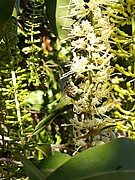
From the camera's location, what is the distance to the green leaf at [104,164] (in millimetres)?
782

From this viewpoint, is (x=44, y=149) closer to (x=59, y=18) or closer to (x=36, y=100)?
(x=59, y=18)

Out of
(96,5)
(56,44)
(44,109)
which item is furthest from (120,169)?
(56,44)

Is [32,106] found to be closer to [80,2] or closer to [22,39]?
[22,39]

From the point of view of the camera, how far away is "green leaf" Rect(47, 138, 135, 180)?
Answer: 0.78 m

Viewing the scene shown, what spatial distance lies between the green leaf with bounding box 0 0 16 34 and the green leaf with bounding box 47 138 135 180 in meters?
0.33

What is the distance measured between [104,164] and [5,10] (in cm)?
37

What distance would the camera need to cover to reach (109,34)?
0.95m

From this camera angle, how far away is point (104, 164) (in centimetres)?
80

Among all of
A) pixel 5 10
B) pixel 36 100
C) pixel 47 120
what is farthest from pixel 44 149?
pixel 36 100

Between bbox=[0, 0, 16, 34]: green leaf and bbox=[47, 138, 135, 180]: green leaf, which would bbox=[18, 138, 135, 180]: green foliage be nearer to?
bbox=[47, 138, 135, 180]: green leaf

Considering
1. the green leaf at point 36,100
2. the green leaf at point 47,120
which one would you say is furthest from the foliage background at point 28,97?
the green leaf at point 36,100

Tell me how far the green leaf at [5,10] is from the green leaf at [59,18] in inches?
7.4

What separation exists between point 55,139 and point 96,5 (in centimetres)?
107

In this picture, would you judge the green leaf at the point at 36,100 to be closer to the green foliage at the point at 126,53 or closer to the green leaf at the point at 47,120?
the green leaf at the point at 47,120
